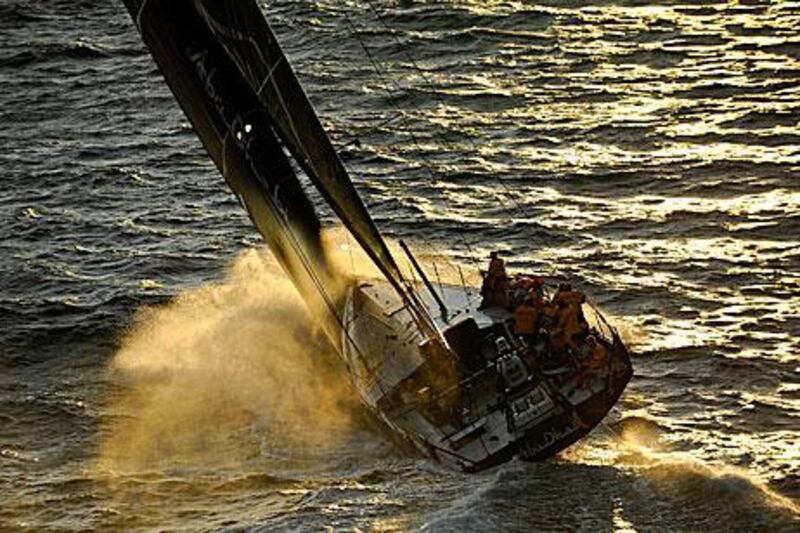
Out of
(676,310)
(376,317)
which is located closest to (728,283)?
(676,310)

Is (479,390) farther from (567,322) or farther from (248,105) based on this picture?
(248,105)

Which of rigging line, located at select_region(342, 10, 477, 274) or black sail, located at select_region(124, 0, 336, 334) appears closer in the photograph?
black sail, located at select_region(124, 0, 336, 334)

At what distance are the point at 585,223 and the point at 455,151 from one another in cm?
653

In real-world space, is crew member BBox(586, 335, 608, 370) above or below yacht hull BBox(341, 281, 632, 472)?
above

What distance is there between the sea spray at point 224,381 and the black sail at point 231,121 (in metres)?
2.16

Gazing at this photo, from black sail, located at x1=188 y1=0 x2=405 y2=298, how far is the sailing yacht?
0.07ft

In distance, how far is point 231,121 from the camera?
83.5 feet

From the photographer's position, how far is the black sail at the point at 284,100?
24531 mm

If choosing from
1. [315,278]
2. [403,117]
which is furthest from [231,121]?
[403,117]

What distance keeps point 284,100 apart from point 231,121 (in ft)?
3.29

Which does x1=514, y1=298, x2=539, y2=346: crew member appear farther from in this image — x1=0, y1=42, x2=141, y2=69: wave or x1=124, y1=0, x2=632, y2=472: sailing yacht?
x1=0, y1=42, x2=141, y2=69: wave

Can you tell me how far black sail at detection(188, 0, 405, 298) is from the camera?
24.5 m

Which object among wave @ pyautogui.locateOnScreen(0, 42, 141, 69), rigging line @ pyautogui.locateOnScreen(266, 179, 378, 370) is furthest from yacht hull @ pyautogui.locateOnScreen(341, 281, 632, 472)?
wave @ pyautogui.locateOnScreen(0, 42, 141, 69)

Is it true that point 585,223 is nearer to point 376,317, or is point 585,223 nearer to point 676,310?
point 676,310
